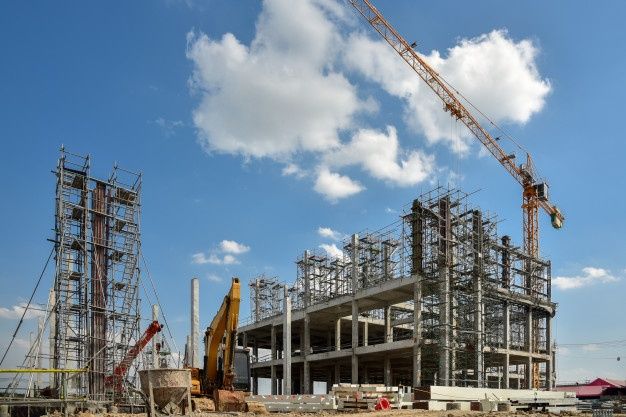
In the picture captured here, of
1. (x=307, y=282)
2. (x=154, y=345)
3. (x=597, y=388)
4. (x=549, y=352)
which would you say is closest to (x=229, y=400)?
(x=154, y=345)

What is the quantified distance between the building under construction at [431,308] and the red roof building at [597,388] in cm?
863

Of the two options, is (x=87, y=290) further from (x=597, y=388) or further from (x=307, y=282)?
(x=597, y=388)

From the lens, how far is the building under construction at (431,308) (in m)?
47.5

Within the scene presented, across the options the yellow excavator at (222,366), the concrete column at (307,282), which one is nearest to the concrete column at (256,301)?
the concrete column at (307,282)

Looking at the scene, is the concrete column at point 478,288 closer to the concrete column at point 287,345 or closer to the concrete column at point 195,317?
the concrete column at point 287,345

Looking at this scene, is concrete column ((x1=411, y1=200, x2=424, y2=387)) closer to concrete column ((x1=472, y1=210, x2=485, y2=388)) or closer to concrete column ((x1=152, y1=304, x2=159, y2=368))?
concrete column ((x1=472, y1=210, x2=485, y2=388))

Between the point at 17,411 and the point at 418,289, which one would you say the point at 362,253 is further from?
the point at 17,411

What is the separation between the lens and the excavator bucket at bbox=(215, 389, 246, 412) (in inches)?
1014

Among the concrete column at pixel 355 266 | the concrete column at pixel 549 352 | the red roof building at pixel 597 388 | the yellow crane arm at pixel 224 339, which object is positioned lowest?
the red roof building at pixel 597 388

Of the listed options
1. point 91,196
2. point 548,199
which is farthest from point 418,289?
point 548,199

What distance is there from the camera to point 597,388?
3162 inches

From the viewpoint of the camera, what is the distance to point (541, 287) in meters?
60.5

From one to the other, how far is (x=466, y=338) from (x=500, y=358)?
279 inches

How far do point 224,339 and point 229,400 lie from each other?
7.91 ft
